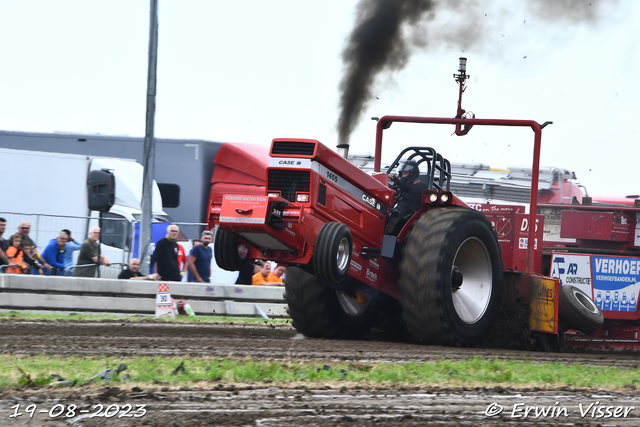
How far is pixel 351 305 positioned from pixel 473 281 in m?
1.37

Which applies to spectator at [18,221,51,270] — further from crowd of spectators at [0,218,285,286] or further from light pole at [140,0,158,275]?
light pole at [140,0,158,275]

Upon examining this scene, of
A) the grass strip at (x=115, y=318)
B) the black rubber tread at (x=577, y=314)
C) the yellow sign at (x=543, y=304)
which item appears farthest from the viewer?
the grass strip at (x=115, y=318)

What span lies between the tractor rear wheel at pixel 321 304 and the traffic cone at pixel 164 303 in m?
3.27

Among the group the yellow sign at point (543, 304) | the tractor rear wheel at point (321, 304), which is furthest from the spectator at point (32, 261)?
the yellow sign at point (543, 304)

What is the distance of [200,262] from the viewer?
506 inches

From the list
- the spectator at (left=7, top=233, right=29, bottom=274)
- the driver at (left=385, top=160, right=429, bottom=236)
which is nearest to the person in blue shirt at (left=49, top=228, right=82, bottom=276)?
the spectator at (left=7, top=233, right=29, bottom=274)

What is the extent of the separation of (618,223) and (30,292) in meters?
10.1

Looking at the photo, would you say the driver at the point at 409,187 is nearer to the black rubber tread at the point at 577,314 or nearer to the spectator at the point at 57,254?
the black rubber tread at the point at 577,314

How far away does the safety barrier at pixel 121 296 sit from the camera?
11000mm

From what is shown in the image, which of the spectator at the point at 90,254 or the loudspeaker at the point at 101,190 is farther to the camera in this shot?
the spectator at the point at 90,254

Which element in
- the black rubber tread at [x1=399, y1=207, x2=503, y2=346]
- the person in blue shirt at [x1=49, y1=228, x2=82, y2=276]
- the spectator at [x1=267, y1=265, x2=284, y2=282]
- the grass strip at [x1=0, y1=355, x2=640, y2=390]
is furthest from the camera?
the spectator at [x1=267, y1=265, x2=284, y2=282]

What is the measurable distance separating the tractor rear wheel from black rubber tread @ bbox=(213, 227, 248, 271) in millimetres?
989

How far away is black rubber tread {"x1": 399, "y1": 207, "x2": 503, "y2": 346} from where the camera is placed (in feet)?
24.6

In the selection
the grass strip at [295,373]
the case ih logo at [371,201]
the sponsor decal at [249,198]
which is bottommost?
the grass strip at [295,373]
